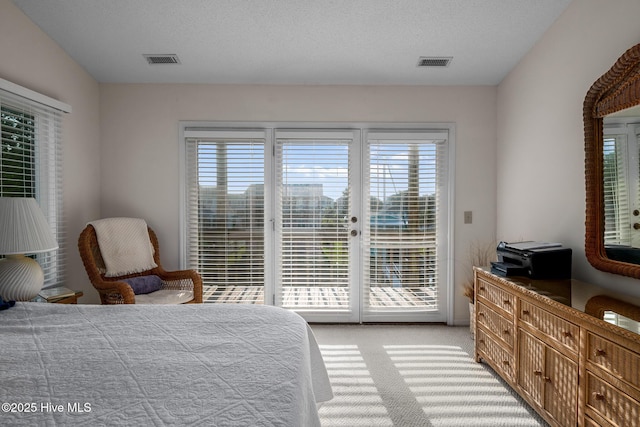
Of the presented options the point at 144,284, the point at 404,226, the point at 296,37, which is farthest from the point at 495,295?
the point at 144,284

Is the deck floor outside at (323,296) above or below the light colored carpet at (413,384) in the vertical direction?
above

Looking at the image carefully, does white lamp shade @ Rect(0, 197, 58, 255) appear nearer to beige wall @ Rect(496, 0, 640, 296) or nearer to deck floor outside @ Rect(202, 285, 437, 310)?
deck floor outside @ Rect(202, 285, 437, 310)

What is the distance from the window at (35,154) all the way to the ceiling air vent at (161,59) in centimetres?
80

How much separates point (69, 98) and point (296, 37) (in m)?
2.08

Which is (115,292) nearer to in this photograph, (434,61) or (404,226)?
(404,226)

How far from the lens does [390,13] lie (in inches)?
94.8

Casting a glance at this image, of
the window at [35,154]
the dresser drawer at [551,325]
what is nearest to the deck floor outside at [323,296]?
the window at [35,154]

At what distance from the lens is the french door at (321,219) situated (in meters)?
3.59

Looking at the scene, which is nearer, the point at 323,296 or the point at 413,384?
the point at 413,384

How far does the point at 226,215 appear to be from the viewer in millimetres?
3604

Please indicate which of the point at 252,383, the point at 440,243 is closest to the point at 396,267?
the point at 440,243

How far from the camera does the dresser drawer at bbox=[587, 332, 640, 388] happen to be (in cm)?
135

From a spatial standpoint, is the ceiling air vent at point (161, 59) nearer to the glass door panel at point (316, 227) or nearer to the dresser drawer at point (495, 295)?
the glass door panel at point (316, 227)

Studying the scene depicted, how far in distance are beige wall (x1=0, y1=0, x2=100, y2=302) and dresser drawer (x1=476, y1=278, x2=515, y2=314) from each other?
11.6 feet
